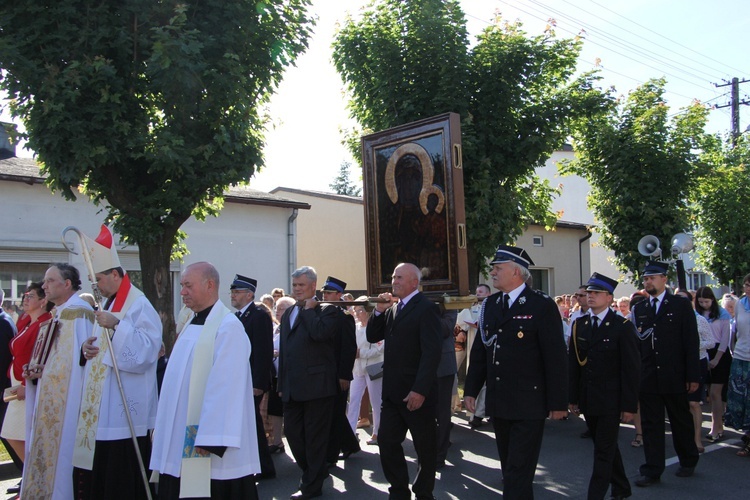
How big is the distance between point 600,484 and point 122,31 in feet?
23.0

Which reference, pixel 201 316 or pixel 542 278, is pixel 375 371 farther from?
pixel 542 278

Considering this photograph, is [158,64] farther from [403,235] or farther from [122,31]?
[403,235]

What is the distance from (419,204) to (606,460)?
3195 millimetres

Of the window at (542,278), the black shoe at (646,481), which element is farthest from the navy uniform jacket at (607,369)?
the window at (542,278)

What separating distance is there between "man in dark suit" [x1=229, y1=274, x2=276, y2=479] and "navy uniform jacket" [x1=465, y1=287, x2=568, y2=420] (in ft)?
8.75

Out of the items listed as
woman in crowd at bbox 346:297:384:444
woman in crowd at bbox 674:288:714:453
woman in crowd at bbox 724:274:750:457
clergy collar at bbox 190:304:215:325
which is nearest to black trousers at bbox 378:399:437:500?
clergy collar at bbox 190:304:215:325

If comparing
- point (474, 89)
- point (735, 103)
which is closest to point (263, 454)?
point (474, 89)

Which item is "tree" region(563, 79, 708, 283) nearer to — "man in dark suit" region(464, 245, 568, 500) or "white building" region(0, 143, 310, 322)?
"white building" region(0, 143, 310, 322)

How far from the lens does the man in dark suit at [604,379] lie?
5.56 m

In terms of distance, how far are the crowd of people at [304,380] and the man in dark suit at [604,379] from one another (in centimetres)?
1

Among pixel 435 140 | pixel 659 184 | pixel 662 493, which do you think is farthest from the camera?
pixel 659 184

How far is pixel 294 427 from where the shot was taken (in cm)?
646

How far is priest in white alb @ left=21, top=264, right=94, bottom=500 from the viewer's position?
5445mm

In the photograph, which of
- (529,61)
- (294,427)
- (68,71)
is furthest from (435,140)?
(529,61)
